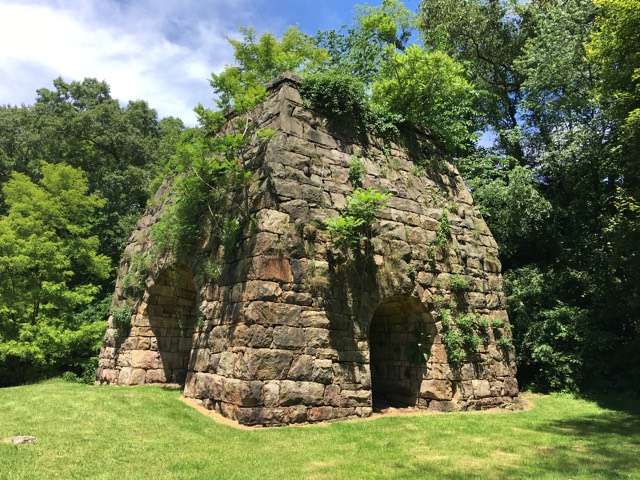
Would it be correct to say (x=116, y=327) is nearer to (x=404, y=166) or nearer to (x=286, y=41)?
(x=404, y=166)

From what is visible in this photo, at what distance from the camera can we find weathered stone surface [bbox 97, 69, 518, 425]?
662cm

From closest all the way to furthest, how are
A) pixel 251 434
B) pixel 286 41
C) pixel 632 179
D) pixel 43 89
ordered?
pixel 251 434, pixel 632 179, pixel 286 41, pixel 43 89

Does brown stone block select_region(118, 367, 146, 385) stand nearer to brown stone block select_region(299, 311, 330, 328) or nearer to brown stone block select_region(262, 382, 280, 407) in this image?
brown stone block select_region(262, 382, 280, 407)

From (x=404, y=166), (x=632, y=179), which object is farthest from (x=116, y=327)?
(x=632, y=179)

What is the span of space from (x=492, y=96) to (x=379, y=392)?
14.1m

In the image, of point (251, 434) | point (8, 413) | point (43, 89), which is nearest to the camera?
point (251, 434)

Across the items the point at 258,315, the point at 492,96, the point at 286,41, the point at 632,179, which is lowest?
the point at 258,315

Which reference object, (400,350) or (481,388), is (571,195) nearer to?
(481,388)

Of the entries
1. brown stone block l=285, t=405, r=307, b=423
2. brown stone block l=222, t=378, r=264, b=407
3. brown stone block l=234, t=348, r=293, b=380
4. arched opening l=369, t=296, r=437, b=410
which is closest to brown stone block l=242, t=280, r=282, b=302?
brown stone block l=234, t=348, r=293, b=380

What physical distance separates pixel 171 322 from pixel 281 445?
19.0ft

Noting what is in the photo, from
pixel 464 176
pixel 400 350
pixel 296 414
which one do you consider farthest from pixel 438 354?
pixel 464 176

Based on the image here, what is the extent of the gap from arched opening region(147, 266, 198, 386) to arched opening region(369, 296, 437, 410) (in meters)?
4.22

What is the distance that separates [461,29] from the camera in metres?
19.0

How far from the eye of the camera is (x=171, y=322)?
34.0ft
